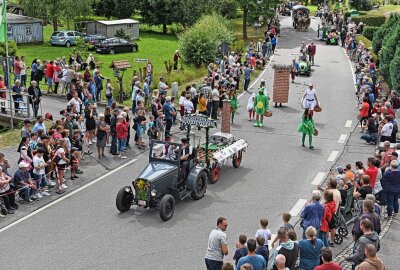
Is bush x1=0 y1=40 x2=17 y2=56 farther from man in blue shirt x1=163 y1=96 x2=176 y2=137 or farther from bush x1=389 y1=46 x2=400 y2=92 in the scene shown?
bush x1=389 y1=46 x2=400 y2=92

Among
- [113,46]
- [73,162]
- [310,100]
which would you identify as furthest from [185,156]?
[113,46]

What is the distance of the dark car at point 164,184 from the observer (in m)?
16.1

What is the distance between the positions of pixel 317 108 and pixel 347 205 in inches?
368

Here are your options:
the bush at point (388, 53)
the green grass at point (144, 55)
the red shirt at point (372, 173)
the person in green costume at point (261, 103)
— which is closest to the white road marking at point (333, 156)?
the person in green costume at point (261, 103)

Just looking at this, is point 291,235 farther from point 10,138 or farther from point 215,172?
point 10,138

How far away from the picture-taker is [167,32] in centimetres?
7000

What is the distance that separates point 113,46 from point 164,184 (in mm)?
37374

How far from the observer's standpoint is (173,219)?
16.3 m

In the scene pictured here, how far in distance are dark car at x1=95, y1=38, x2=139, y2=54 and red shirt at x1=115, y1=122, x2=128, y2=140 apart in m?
31.7

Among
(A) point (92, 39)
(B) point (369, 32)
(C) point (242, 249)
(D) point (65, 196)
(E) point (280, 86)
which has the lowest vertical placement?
(D) point (65, 196)

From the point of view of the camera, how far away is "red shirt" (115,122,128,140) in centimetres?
2108

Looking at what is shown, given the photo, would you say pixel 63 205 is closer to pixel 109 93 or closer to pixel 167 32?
pixel 109 93

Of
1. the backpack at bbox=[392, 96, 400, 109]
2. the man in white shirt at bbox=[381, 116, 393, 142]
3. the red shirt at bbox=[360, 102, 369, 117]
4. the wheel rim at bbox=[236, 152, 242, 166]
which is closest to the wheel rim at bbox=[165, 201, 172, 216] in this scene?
the wheel rim at bbox=[236, 152, 242, 166]

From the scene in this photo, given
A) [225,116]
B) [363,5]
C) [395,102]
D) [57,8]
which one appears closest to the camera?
[225,116]
